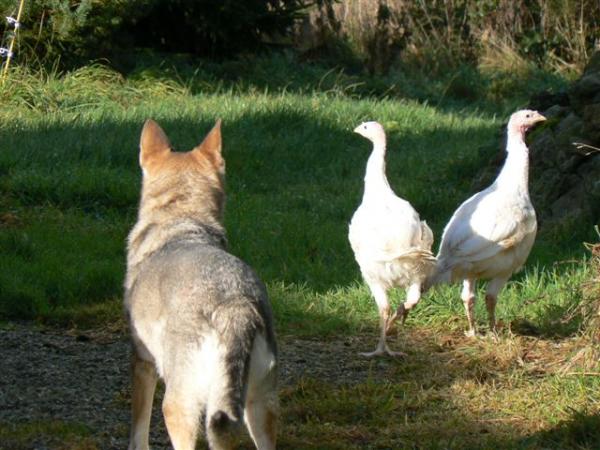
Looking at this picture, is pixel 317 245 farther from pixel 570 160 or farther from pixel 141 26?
pixel 141 26

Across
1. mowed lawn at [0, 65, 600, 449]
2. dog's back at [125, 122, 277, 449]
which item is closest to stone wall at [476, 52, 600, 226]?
mowed lawn at [0, 65, 600, 449]

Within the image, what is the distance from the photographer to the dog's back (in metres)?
4.67

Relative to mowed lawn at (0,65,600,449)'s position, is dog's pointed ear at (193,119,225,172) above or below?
above

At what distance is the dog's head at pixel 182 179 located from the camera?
606 cm

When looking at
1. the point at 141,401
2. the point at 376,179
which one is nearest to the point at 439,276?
the point at 376,179

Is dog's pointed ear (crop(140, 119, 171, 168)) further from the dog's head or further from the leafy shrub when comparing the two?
the leafy shrub

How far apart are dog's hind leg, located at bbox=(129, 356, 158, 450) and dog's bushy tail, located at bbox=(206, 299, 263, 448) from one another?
40.3 inches

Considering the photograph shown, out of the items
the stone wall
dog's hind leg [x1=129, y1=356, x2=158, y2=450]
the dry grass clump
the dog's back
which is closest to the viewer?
the dog's back

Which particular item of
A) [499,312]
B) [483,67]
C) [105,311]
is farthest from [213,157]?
[483,67]

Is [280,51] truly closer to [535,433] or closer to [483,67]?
[483,67]

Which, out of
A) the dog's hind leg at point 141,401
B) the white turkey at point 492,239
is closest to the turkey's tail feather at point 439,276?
the white turkey at point 492,239

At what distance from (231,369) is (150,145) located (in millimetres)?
2070

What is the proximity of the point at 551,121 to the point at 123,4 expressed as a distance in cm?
630

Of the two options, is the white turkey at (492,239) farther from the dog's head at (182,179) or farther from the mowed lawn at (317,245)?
the dog's head at (182,179)
